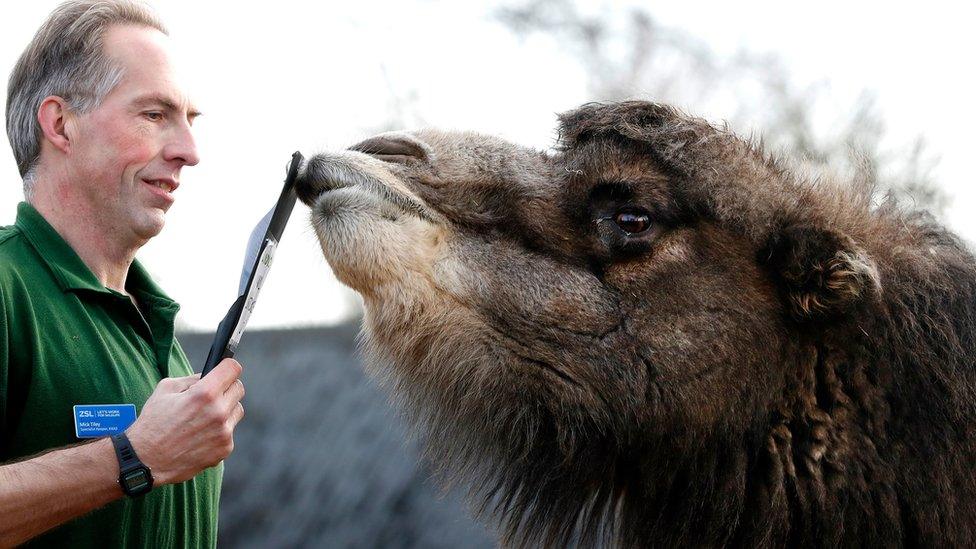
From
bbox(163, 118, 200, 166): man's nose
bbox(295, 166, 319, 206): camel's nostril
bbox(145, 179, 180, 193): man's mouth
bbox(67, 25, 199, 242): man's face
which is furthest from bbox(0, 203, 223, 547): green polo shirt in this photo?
bbox(295, 166, 319, 206): camel's nostril

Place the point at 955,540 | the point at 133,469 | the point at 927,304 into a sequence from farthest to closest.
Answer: the point at 927,304 < the point at 955,540 < the point at 133,469

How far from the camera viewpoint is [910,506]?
363 cm

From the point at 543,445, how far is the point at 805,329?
1.00 meters

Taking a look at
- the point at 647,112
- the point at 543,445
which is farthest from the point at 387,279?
the point at 647,112

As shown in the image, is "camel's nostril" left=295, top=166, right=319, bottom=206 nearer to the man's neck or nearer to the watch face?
the man's neck

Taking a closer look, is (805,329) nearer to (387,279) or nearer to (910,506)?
(910,506)

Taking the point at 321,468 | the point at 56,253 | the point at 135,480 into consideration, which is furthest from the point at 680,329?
the point at 321,468

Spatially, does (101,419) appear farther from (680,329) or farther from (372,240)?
(680,329)

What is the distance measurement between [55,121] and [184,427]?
1371mm

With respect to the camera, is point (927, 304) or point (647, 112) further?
point (647, 112)

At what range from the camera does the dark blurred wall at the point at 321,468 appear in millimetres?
9898

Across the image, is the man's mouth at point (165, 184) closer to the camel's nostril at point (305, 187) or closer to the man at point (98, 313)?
the man at point (98, 313)

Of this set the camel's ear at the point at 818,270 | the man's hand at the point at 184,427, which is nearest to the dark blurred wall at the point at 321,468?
the camel's ear at the point at 818,270

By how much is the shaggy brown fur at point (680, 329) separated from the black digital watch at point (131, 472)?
Result: 0.95 meters
